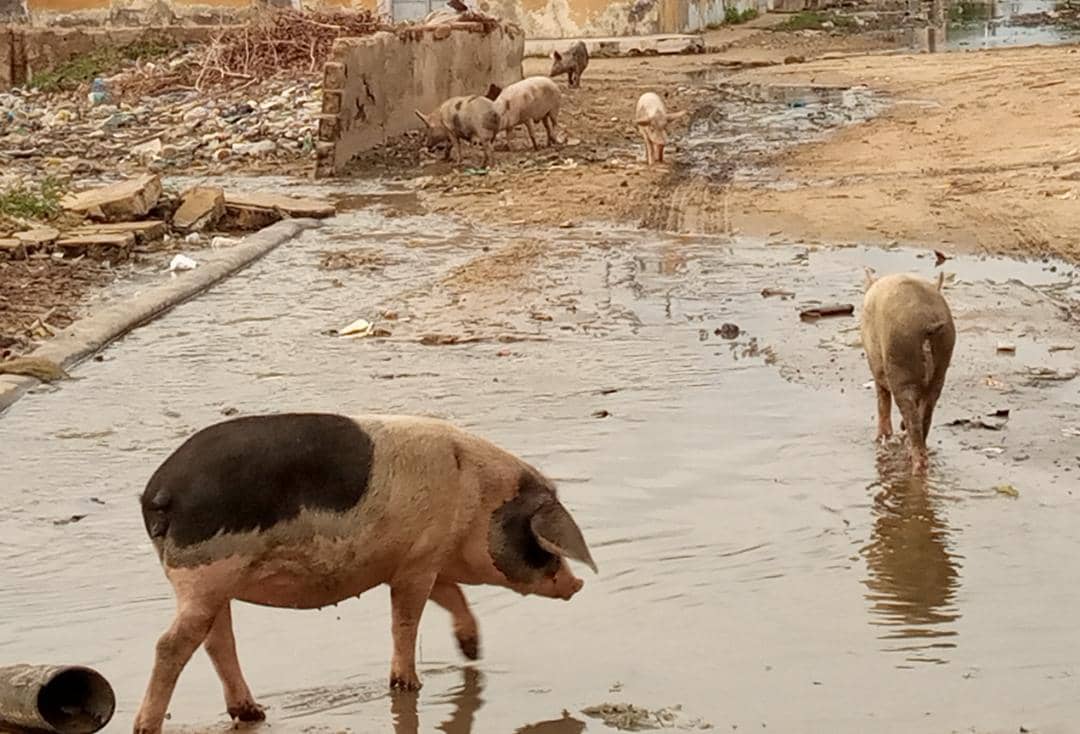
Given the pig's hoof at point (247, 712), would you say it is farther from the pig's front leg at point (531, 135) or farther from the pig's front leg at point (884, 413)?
the pig's front leg at point (531, 135)

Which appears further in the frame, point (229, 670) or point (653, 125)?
point (653, 125)

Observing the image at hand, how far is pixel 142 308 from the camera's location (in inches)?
408

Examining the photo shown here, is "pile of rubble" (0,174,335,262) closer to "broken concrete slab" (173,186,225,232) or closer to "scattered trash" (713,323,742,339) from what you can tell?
"broken concrete slab" (173,186,225,232)

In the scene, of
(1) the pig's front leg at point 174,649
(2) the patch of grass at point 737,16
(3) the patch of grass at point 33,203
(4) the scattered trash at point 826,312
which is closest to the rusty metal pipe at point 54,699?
(1) the pig's front leg at point 174,649

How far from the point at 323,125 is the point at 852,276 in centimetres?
744

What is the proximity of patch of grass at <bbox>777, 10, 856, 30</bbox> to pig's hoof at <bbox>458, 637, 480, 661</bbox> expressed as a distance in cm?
3200

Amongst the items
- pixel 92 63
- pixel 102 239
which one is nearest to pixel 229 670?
pixel 102 239

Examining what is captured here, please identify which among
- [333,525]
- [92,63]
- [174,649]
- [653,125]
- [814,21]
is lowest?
[174,649]

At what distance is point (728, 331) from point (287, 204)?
589 centimetres

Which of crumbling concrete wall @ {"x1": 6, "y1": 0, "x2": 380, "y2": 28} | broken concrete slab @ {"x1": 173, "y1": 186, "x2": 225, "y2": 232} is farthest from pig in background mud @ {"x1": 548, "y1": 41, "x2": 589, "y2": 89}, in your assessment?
broken concrete slab @ {"x1": 173, "y1": 186, "x2": 225, "y2": 232}

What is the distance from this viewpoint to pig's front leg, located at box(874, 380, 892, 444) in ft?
23.8

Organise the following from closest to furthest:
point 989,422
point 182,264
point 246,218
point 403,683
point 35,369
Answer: point 403,683
point 989,422
point 35,369
point 182,264
point 246,218

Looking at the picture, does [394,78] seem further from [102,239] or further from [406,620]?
[406,620]

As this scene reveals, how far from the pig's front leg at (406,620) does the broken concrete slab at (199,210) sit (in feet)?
31.4
